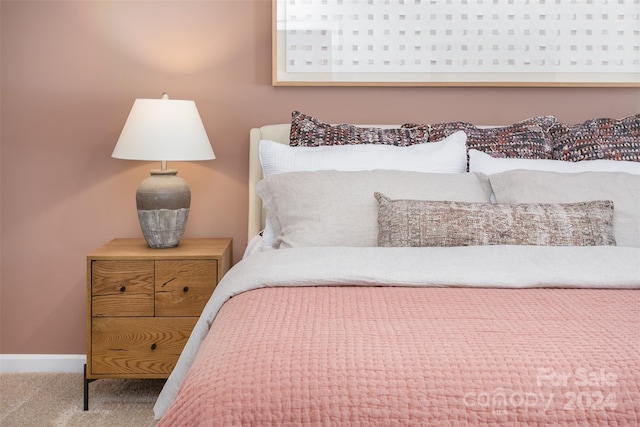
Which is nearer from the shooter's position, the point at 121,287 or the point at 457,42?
the point at 121,287

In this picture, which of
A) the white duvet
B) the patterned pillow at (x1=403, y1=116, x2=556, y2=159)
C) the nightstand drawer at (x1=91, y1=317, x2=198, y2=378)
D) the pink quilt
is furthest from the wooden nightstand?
the pink quilt

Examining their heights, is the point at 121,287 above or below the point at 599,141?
below

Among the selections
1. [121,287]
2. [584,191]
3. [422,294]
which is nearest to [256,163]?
[121,287]

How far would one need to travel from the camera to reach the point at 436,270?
1744 millimetres

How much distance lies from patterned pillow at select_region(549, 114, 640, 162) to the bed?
1.2 inches

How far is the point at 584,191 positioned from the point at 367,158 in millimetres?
744

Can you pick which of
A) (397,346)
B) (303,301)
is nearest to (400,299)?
(303,301)

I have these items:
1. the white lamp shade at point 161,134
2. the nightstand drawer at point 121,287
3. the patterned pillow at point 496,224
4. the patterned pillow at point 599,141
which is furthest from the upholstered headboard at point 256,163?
the patterned pillow at point 496,224

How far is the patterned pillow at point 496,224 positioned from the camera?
6.68ft

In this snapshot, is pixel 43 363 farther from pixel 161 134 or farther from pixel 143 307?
pixel 161 134

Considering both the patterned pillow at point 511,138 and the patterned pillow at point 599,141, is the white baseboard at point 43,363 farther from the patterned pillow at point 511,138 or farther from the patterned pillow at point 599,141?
the patterned pillow at point 599,141

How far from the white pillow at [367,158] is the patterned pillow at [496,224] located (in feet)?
1.32

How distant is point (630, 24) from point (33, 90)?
2619mm

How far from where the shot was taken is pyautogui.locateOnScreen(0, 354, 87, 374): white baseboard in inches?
122
